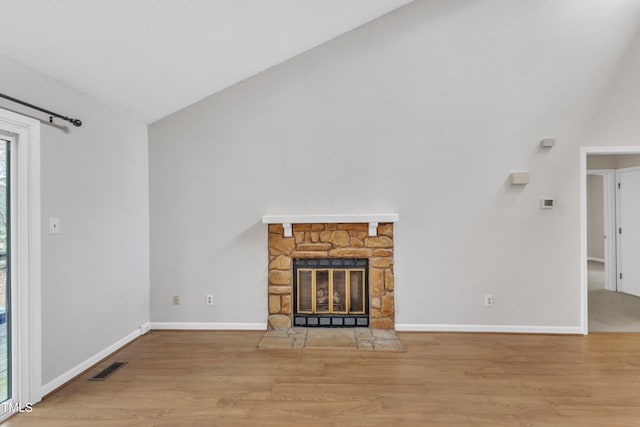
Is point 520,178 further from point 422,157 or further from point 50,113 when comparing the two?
point 50,113

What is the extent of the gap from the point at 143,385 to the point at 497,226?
3435 mm

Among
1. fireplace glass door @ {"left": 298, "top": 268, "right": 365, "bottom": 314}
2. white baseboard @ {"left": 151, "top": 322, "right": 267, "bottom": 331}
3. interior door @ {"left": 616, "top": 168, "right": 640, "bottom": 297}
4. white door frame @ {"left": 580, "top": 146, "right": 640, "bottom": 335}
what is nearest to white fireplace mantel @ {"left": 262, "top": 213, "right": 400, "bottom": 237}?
fireplace glass door @ {"left": 298, "top": 268, "right": 365, "bottom": 314}

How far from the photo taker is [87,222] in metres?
2.67

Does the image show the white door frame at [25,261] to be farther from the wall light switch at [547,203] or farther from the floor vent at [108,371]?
the wall light switch at [547,203]

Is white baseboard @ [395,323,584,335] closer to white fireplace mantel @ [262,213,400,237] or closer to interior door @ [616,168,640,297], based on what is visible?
white fireplace mantel @ [262,213,400,237]

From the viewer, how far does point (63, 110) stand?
2.44 metres

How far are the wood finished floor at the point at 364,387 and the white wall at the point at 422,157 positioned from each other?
497 mm

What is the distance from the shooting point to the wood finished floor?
2.04 meters

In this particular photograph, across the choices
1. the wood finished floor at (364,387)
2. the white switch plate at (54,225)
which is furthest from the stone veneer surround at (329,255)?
the white switch plate at (54,225)

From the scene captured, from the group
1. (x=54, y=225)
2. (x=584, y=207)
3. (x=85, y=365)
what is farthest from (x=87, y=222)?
(x=584, y=207)

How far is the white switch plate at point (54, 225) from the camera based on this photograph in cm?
233

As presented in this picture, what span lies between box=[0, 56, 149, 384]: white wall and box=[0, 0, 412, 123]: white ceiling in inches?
7.5

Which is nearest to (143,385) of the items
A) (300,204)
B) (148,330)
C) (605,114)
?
(148,330)

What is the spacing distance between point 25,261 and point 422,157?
3.34 m
